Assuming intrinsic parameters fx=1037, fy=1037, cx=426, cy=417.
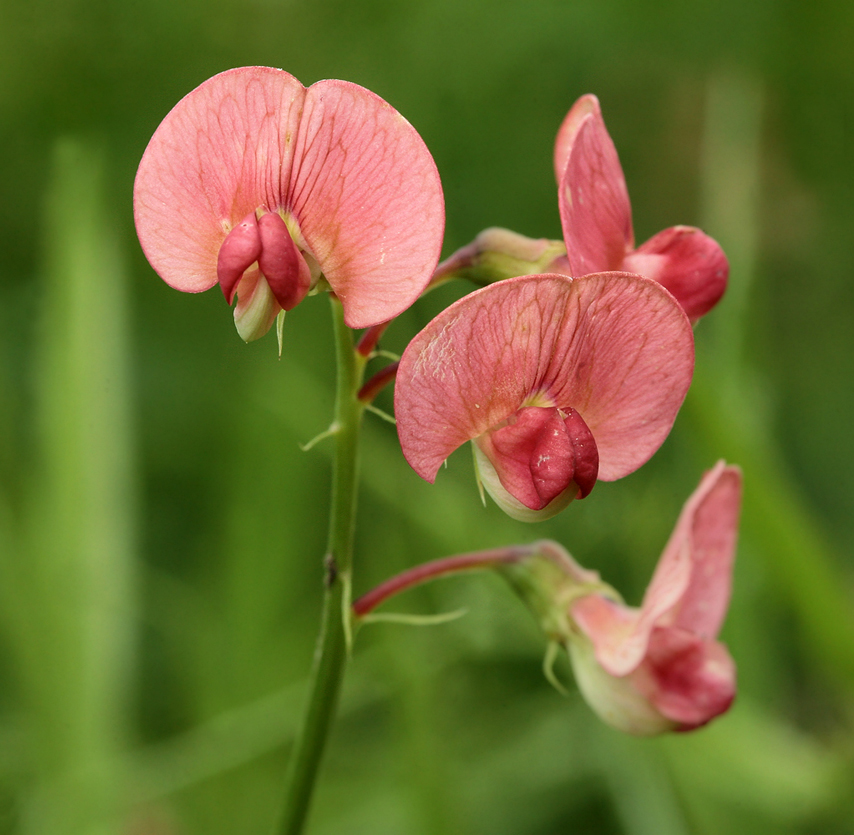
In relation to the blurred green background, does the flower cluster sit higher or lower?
higher

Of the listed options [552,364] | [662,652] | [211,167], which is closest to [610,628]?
[662,652]

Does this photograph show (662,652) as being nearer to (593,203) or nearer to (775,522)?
Result: (593,203)

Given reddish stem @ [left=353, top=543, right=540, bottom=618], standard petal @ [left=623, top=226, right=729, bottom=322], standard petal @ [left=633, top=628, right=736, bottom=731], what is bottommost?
standard petal @ [left=633, top=628, right=736, bottom=731]

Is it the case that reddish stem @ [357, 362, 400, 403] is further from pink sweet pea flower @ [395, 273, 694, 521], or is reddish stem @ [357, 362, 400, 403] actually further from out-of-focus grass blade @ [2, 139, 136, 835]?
out-of-focus grass blade @ [2, 139, 136, 835]

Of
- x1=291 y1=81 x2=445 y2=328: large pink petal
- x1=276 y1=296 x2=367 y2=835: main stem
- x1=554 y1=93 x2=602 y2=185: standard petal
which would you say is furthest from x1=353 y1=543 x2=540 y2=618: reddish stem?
x1=554 y1=93 x2=602 y2=185: standard petal

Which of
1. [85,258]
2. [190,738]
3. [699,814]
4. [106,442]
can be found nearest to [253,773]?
[190,738]

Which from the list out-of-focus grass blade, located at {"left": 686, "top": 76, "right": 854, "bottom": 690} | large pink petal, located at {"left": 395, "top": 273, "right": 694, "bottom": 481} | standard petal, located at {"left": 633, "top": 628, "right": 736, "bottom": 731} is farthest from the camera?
out-of-focus grass blade, located at {"left": 686, "top": 76, "right": 854, "bottom": 690}

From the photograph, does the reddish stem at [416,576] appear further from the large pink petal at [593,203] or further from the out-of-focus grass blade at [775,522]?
the out-of-focus grass blade at [775,522]

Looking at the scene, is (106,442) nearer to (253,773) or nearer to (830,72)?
(253,773)
